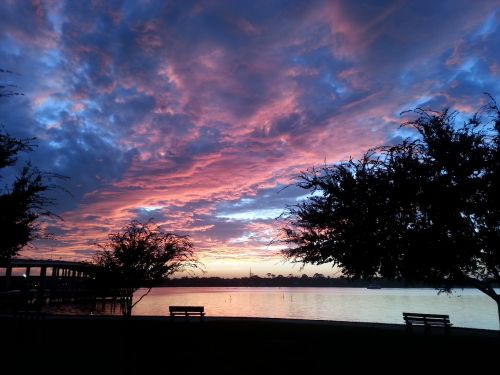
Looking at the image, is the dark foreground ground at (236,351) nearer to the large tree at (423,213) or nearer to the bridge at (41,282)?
the large tree at (423,213)

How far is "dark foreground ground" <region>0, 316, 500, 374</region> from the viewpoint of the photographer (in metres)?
11.6

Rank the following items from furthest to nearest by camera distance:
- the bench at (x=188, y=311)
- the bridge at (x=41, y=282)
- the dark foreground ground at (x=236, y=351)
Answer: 1. the bridge at (x=41, y=282)
2. the bench at (x=188, y=311)
3. the dark foreground ground at (x=236, y=351)

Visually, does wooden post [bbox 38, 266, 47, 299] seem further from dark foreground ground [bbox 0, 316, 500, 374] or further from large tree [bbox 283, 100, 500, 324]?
large tree [bbox 283, 100, 500, 324]

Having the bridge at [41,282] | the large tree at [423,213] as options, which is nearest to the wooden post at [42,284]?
the bridge at [41,282]

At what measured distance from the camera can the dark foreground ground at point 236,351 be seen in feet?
38.0

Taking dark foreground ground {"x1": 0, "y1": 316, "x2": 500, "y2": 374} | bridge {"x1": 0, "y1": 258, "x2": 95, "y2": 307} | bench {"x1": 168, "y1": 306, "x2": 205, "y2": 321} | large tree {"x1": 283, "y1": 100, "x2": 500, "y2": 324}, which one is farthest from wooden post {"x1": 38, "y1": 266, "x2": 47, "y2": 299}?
large tree {"x1": 283, "y1": 100, "x2": 500, "y2": 324}

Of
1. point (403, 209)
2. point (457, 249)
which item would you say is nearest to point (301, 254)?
point (403, 209)

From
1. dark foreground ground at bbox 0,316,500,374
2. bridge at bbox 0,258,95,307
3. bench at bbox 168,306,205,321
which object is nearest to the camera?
dark foreground ground at bbox 0,316,500,374

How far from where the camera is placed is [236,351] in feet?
47.0

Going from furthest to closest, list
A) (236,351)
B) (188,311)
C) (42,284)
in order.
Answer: (42,284) → (188,311) → (236,351)

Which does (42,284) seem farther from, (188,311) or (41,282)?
(188,311)

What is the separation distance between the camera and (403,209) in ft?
48.0

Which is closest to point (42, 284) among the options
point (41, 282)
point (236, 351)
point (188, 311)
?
point (41, 282)

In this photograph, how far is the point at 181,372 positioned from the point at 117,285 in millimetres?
14968
